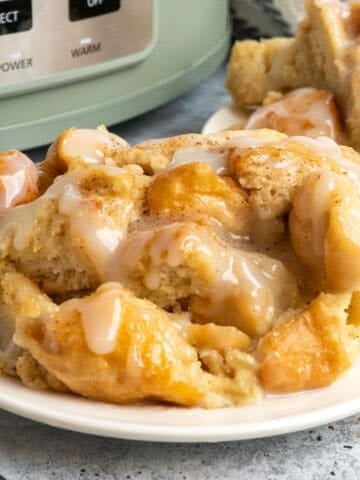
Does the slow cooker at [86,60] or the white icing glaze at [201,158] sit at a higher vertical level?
the white icing glaze at [201,158]

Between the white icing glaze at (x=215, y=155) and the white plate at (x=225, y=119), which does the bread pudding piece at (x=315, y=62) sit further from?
the white icing glaze at (x=215, y=155)

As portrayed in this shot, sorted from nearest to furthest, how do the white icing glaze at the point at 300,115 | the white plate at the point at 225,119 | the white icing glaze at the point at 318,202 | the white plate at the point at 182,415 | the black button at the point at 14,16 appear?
the white plate at the point at 182,415 → the white icing glaze at the point at 318,202 → the black button at the point at 14,16 → the white icing glaze at the point at 300,115 → the white plate at the point at 225,119

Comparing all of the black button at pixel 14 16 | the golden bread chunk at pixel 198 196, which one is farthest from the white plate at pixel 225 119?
the golden bread chunk at pixel 198 196

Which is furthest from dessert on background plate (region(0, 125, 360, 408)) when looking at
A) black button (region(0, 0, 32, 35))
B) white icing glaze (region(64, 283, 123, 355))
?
black button (region(0, 0, 32, 35))

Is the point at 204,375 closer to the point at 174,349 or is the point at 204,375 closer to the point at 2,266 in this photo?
the point at 174,349

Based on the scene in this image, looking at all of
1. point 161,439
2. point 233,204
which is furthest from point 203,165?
point 161,439
